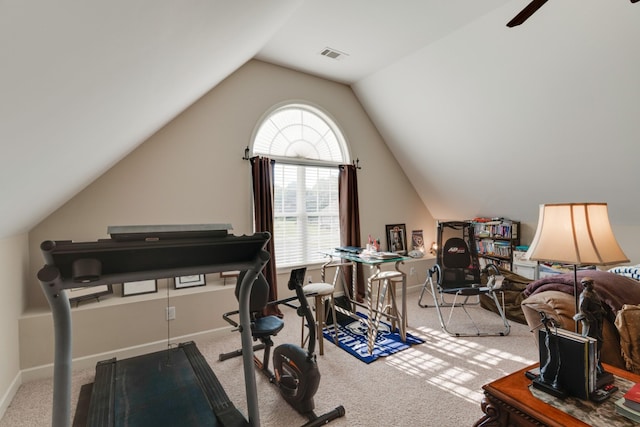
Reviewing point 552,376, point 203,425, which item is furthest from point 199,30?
point 552,376

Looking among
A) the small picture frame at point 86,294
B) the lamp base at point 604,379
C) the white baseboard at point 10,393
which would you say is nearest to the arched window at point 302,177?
the small picture frame at point 86,294

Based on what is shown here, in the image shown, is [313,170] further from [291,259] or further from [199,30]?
[199,30]

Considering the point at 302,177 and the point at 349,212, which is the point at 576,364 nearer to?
the point at 349,212

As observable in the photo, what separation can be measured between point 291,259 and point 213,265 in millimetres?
2923

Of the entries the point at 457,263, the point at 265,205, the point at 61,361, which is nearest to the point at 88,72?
the point at 61,361

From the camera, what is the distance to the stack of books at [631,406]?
45.1 inches

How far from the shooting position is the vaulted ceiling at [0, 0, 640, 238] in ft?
3.20

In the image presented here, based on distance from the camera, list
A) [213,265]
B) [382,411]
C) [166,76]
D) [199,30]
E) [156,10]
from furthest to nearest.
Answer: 1. [382,411]
2. [166,76]
3. [199,30]
4. [213,265]
5. [156,10]

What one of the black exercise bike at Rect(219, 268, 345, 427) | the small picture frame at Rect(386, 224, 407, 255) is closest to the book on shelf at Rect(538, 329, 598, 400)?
the black exercise bike at Rect(219, 268, 345, 427)

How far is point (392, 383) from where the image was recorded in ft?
7.99

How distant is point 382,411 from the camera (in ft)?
6.90

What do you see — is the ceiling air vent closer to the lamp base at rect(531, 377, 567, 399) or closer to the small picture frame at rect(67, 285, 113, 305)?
the small picture frame at rect(67, 285, 113, 305)

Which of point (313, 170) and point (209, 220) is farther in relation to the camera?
point (313, 170)

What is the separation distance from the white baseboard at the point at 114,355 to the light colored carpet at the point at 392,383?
0.07m
